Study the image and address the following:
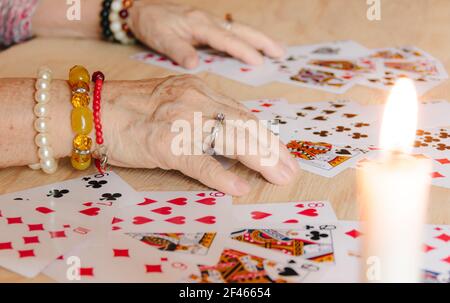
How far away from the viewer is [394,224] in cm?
111

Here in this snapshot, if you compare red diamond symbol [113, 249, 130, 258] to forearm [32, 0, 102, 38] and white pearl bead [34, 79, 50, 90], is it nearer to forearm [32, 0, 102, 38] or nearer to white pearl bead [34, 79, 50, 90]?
white pearl bead [34, 79, 50, 90]

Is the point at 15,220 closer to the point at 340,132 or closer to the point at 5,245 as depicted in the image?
the point at 5,245

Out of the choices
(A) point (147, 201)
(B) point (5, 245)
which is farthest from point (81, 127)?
(B) point (5, 245)

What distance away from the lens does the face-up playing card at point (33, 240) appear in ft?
3.39

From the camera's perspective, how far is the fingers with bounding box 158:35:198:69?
1.95 metres

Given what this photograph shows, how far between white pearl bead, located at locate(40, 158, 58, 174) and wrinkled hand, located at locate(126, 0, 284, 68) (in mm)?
747

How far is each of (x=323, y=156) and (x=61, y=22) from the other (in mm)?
1150

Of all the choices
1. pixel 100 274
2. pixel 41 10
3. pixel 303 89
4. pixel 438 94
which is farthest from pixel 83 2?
pixel 100 274

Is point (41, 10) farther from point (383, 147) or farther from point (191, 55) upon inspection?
point (383, 147)

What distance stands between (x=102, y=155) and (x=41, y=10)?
3.33ft

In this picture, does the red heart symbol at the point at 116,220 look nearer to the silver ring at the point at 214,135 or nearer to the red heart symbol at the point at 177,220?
the red heart symbol at the point at 177,220

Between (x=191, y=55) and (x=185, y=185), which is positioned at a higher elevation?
(x=191, y=55)

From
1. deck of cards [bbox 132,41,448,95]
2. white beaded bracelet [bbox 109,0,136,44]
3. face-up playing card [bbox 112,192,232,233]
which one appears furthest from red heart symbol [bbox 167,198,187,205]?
white beaded bracelet [bbox 109,0,136,44]
